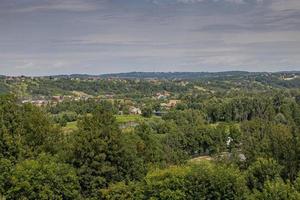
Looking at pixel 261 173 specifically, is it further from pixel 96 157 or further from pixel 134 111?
pixel 134 111

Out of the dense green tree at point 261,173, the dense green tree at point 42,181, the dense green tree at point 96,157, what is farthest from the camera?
the dense green tree at point 96,157

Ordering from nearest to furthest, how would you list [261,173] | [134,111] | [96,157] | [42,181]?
[42,181] → [261,173] → [96,157] → [134,111]

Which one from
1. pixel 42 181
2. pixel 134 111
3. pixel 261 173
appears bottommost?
pixel 134 111

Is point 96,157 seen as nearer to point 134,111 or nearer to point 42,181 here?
point 42,181

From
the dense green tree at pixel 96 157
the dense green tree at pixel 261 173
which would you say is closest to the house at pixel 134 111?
the dense green tree at pixel 96 157

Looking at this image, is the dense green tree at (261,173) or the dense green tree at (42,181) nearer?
the dense green tree at (42,181)

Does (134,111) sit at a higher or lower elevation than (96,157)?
lower

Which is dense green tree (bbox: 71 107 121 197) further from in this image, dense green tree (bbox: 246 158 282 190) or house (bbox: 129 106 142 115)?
house (bbox: 129 106 142 115)

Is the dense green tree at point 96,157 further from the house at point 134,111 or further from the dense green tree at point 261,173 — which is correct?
the house at point 134,111

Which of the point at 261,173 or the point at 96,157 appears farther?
the point at 96,157

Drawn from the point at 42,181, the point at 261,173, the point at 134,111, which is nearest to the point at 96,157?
the point at 42,181

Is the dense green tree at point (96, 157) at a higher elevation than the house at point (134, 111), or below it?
higher

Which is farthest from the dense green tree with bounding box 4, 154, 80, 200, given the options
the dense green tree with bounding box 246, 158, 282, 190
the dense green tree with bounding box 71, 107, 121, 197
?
the dense green tree with bounding box 246, 158, 282, 190

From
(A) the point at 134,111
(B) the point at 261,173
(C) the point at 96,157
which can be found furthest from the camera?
(A) the point at 134,111
